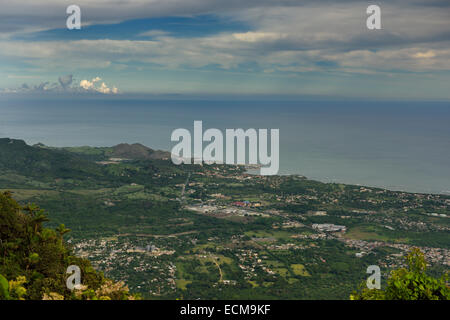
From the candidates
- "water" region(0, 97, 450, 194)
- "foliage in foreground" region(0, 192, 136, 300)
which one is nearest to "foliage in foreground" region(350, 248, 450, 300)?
"foliage in foreground" region(0, 192, 136, 300)

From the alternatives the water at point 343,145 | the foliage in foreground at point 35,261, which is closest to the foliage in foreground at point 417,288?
the foliage in foreground at point 35,261

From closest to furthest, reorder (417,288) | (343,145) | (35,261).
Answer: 1. (417,288)
2. (35,261)
3. (343,145)

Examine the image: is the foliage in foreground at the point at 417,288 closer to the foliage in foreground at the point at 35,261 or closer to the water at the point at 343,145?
the foliage in foreground at the point at 35,261

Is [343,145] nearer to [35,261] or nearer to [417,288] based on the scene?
[35,261]

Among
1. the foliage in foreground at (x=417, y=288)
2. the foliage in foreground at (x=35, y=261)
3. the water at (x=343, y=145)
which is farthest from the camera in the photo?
the water at (x=343, y=145)

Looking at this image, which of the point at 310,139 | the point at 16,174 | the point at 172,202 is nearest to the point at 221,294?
the point at 172,202

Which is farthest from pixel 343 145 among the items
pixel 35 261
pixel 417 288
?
pixel 417 288

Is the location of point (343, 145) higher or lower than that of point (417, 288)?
lower
